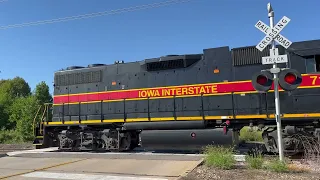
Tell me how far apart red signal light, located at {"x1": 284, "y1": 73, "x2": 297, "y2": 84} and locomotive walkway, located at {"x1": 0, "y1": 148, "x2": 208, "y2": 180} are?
3.18m

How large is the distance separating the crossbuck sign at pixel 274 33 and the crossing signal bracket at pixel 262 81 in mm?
674

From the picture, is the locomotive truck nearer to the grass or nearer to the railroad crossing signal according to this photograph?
the railroad crossing signal

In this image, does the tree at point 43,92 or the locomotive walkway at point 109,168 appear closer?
the locomotive walkway at point 109,168

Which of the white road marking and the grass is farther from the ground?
the grass

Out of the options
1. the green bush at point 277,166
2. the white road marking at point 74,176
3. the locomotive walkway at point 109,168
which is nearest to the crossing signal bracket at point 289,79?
the green bush at point 277,166

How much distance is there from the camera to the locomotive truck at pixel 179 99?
9.65 meters

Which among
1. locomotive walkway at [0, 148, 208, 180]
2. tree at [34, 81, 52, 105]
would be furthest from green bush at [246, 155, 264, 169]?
tree at [34, 81, 52, 105]

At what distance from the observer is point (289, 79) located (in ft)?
24.0

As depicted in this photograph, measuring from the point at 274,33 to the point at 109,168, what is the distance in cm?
580

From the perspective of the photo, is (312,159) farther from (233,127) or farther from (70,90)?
(70,90)

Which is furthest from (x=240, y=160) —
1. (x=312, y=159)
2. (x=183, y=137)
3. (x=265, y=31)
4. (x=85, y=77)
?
(x=85, y=77)

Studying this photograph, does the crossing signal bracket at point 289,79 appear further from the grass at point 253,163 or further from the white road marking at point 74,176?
the white road marking at point 74,176

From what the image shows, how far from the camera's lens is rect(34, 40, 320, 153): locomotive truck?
31.7 feet

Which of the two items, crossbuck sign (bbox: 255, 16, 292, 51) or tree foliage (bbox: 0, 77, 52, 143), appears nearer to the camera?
crossbuck sign (bbox: 255, 16, 292, 51)
